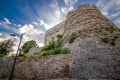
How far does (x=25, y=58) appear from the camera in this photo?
11.7 meters

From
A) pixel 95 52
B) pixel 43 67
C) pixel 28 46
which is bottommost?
pixel 43 67

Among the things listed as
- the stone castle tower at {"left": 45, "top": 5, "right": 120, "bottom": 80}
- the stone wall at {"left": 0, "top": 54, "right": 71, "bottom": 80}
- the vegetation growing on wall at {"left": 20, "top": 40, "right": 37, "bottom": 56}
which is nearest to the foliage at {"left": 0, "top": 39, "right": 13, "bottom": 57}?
the vegetation growing on wall at {"left": 20, "top": 40, "right": 37, "bottom": 56}

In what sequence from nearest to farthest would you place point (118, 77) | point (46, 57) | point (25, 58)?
point (118, 77) < point (46, 57) < point (25, 58)

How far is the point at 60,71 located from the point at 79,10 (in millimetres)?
9197

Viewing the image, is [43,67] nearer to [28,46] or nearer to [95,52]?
[95,52]

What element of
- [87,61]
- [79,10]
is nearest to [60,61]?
[87,61]

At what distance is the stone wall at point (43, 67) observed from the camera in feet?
29.0

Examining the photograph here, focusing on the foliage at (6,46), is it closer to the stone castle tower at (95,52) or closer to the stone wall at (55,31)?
the stone wall at (55,31)

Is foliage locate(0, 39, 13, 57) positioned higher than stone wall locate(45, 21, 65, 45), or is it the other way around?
stone wall locate(45, 21, 65, 45)

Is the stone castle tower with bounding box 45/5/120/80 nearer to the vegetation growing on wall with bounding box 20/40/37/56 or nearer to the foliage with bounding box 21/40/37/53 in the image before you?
the vegetation growing on wall with bounding box 20/40/37/56

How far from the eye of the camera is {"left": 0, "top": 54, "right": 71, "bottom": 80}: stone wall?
885 centimetres

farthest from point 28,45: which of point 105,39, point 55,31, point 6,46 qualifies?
point 105,39

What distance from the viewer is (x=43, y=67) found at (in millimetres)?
9656

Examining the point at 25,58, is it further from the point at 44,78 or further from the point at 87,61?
the point at 87,61
